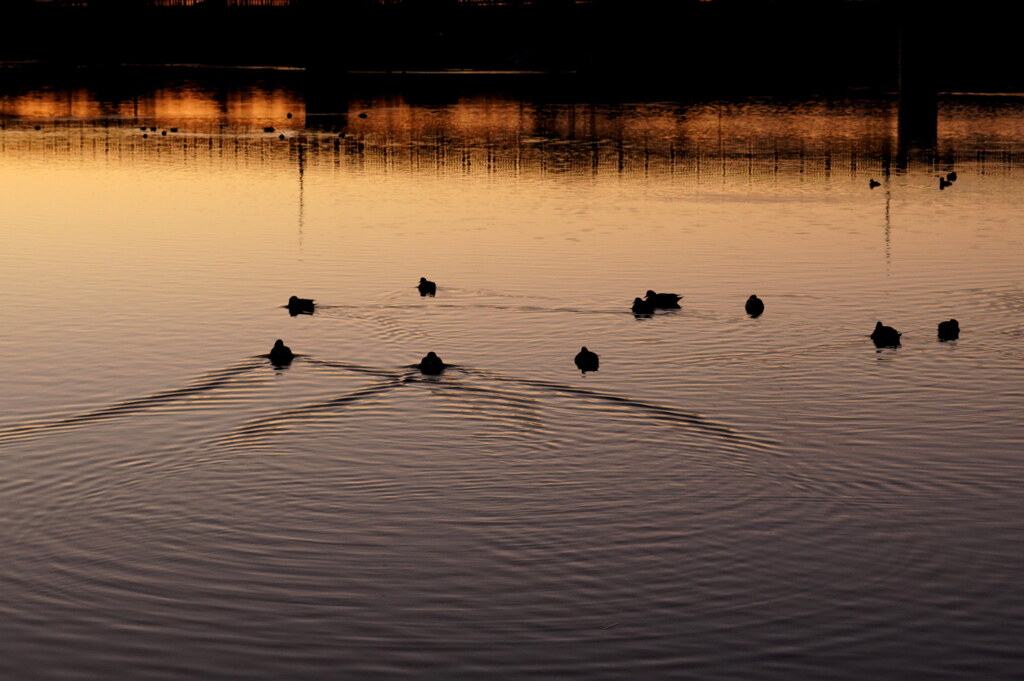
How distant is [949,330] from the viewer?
85.1ft

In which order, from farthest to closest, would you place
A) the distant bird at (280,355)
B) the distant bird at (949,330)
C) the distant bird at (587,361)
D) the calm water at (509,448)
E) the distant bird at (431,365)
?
the distant bird at (949,330)
the distant bird at (280,355)
the distant bird at (587,361)
the distant bird at (431,365)
the calm water at (509,448)

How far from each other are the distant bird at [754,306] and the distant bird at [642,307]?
173 centimetres

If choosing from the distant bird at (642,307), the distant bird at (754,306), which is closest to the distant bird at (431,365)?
the distant bird at (642,307)

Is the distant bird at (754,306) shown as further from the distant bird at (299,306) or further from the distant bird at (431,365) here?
the distant bird at (299,306)

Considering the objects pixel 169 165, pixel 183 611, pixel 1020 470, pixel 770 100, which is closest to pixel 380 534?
pixel 183 611

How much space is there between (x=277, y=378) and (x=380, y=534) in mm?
7722

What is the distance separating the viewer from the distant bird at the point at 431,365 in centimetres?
2325

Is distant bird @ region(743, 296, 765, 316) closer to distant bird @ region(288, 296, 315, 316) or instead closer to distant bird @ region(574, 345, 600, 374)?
distant bird @ region(574, 345, 600, 374)

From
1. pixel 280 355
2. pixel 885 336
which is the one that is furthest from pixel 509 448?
pixel 885 336

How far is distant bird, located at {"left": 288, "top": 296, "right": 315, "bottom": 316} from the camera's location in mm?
28188

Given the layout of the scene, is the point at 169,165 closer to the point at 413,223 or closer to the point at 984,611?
the point at 413,223

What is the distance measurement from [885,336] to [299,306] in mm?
10144

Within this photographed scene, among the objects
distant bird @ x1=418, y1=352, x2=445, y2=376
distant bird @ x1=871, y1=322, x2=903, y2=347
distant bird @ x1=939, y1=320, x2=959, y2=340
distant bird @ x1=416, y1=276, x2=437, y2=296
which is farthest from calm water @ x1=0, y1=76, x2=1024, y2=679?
distant bird @ x1=416, y1=276, x2=437, y2=296

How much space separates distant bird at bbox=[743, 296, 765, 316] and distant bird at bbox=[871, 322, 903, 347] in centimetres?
293
